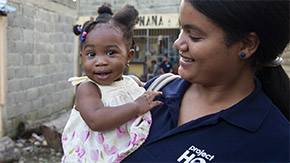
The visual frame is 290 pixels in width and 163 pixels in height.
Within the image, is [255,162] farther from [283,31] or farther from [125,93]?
[125,93]

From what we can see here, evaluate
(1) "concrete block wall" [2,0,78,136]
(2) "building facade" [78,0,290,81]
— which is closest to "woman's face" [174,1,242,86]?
(1) "concrete block wall" [2,0,78,136]

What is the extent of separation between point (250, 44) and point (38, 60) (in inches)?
222

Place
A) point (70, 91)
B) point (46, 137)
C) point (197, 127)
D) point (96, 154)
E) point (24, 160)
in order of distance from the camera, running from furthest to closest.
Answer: point (70, 91) < point (46, 137) < point (24, 160) < point (96, 154) < point (197, 127)

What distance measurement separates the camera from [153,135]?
1.43 meters

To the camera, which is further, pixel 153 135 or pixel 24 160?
pixel 24 160

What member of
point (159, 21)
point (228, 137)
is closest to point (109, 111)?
point (228, 137)

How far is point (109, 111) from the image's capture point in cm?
149

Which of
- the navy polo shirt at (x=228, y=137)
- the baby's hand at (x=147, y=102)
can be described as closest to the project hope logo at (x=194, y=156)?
the navy polo shirt at (x=228, y=137)

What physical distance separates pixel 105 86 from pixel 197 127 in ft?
2.01

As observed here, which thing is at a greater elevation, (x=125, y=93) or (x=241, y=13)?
(x=241, y=13)

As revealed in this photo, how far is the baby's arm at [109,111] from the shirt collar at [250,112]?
380 millimetres

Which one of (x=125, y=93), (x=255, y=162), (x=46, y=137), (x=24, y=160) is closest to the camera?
(x=255, y=162)

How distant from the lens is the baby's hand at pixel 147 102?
1494mm

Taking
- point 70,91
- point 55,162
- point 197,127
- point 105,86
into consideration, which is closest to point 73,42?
point 70,91
